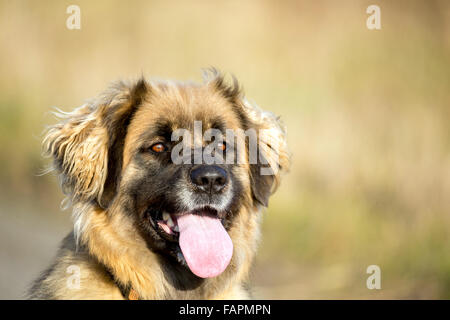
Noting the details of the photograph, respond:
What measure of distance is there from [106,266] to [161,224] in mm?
538

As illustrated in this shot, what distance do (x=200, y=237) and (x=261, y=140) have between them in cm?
136

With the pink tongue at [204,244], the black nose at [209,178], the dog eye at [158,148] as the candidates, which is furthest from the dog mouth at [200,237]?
the dog eye at [158,148]

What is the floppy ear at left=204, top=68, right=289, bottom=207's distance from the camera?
5007mm

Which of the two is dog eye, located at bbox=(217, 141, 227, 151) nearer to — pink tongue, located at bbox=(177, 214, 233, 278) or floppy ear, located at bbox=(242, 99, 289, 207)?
floppy ear, located at bbox=(242, 99, 289, 207)

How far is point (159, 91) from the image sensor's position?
4.90 m

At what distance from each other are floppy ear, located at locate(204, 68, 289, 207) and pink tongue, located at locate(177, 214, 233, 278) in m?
0.67

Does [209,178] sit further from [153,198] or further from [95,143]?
[95,143]

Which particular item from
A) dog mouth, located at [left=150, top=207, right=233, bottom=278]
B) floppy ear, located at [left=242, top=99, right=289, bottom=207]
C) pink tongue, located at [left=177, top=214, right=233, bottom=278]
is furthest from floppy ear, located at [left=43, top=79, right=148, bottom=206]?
floppy ear, located at [left=242, top=99, right=289, bottom=207]

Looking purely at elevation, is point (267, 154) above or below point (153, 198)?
above

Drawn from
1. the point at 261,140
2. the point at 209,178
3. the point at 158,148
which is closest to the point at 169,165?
the point at 158,148

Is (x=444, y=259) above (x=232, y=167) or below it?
below

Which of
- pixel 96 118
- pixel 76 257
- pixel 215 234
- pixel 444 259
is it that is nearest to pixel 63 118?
pixel 96 118

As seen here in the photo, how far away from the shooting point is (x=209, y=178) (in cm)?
429

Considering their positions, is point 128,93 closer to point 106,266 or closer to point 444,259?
point 106,266
